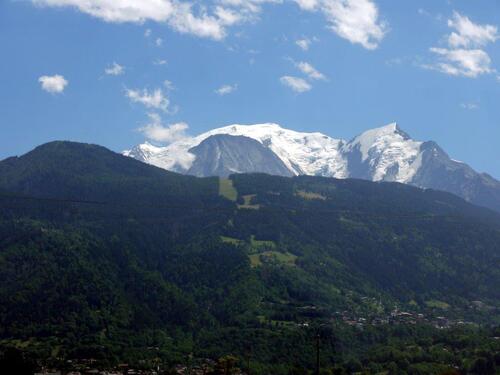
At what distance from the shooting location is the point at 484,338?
18850cm

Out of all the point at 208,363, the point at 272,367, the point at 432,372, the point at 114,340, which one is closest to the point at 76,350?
the point at 114,340

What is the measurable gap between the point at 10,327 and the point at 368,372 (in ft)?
260

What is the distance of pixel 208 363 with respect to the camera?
6929 inches

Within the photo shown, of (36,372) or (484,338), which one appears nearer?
(36,372)

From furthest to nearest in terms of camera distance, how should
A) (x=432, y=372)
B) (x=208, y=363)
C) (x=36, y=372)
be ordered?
(x=208, y=363) < (x=432, y=372) < (x=36, y=372)

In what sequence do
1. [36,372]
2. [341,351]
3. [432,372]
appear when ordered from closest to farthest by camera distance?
[36,372] → [432,372] → [341,351]

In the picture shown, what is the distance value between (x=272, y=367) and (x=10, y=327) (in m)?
59.9

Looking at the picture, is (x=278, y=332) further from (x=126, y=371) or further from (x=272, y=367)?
(x=126, y=371)

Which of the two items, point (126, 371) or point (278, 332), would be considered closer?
point (126, 371)

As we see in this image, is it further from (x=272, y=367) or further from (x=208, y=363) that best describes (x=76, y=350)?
(x=272, y=367)

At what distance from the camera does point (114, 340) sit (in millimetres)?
190125

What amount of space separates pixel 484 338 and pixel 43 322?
315ft

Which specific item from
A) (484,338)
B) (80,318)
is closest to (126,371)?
(80,318)

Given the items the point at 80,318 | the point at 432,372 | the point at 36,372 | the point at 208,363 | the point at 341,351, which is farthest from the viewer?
the point at 80,318
